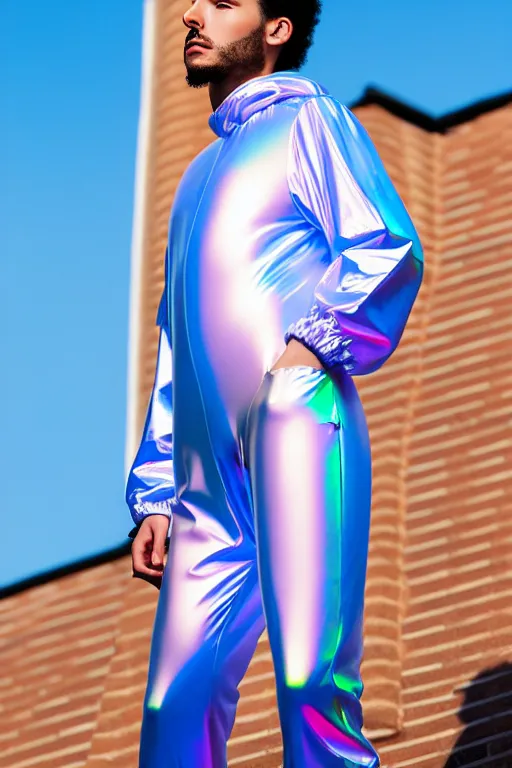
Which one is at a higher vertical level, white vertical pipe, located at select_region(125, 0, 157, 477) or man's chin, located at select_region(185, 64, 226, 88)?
man's chin, located at select_region(185, 64, 226, 88)

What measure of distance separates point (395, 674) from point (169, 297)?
1.95 meters

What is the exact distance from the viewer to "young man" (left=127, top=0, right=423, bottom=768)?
3.12 meters

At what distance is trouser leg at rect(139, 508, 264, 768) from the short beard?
0.91m

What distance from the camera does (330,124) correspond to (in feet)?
11.4

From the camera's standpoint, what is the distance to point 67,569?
6.70 meters

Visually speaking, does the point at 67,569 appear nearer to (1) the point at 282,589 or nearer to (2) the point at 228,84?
(2) the point at 228,84

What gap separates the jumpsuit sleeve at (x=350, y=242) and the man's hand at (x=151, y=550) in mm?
473

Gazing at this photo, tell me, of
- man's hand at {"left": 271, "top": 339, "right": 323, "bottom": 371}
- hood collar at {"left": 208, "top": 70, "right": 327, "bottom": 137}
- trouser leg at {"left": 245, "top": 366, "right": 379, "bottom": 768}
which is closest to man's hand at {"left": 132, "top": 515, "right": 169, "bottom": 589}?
trouser leg at {"left": 245, "top": 366, "right": 379, "bottom": 768}

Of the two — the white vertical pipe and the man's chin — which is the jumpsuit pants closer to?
the man's chin

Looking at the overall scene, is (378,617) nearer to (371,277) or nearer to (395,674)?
(395,674)

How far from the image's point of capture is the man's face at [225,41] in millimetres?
3604

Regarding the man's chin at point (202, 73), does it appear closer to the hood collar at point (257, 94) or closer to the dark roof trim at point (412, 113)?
the hood collar at point (257, 94)

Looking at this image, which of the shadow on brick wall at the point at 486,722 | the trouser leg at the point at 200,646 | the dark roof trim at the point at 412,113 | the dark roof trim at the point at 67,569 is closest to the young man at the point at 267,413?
the trouser leg at the point at 200,646

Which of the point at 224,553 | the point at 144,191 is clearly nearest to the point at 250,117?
the point at 224,553
